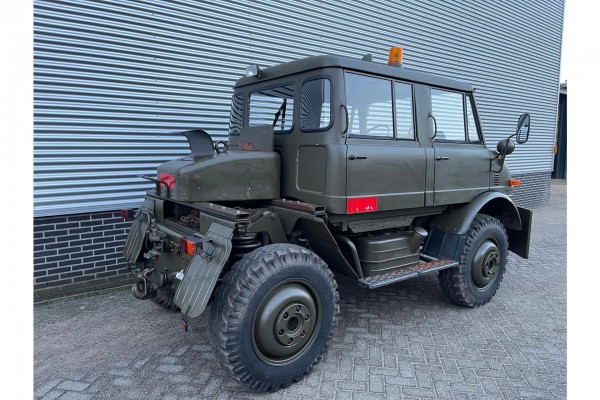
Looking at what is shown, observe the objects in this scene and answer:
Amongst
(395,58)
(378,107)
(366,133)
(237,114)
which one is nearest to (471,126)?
(395,58)

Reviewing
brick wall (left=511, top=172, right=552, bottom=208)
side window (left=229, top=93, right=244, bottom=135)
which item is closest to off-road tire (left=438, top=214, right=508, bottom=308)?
side window (left=229, top=93, right=244, bottom=135)

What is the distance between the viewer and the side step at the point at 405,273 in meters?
3.73

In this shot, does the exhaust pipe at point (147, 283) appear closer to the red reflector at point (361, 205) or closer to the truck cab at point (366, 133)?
the truck cab at point (366, 133)

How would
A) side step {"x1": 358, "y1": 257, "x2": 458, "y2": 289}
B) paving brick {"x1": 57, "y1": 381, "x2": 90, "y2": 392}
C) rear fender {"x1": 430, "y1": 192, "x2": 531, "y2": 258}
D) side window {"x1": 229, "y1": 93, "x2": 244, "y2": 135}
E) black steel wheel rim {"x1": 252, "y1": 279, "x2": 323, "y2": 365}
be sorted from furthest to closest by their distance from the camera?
1. side window {"x1": 229, "y1": 93, "x2": 244, "y2": 135}
2. rear fender {"x1": 430, "y1": 192, "x2": 531, "y2": 258}
3. side step {"x1": 358, "y1": 257, "x2": 458, "y2": 289}
4. paving brick {"x1": 57, "y1": 381, "x2": 90, "y2": 392}
5. black steel wheel rim {"x1": 252, "y1": 279, "x2": 323, "y2": 365}

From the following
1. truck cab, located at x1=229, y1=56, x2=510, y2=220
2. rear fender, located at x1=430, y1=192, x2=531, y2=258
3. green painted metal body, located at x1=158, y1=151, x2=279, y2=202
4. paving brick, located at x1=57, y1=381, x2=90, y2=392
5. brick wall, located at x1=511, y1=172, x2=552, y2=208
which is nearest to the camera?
paving brick, located at x1=57, y1=381, x2=90, y2=392

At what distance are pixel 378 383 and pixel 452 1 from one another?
8518 mm

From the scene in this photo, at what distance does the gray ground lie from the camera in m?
→ 3.13

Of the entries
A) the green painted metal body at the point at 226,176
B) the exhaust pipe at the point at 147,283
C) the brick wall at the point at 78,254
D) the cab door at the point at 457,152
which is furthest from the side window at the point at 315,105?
the brick wall at the point at 78,254

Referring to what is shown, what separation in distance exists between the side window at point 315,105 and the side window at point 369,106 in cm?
19

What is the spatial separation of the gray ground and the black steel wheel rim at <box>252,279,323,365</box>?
296 mm

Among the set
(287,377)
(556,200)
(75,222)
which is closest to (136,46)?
(75,222)

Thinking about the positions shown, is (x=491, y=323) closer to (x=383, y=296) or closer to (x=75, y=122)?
(x=383, y=296)

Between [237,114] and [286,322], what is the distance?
2.56m

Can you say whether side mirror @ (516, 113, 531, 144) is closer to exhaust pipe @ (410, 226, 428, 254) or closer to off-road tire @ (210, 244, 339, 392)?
exhaust pipe @ (410, 226, 428, 254)
